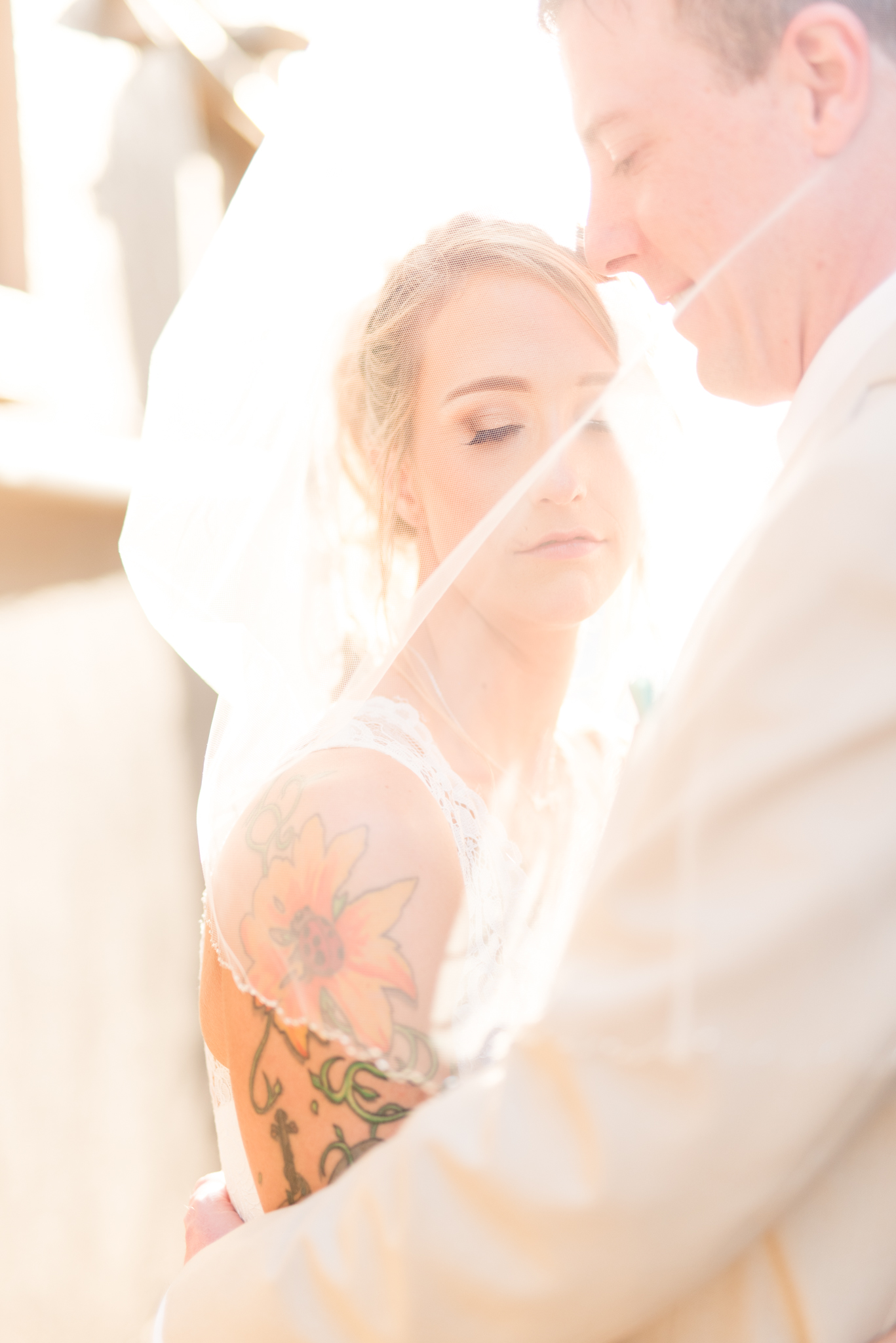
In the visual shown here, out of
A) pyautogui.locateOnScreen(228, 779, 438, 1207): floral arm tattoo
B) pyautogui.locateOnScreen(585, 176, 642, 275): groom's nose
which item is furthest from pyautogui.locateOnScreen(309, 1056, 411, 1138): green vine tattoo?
pyautogui.locateOnScreen(585, 176, 642, 275): groom's nose

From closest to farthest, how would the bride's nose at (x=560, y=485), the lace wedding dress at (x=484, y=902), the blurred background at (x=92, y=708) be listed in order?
1. the lace wedding dress at (x=484, y=902)
2. the bride's nose at (x=560, y=485)
3. the blurred background at (x=92, y=708)

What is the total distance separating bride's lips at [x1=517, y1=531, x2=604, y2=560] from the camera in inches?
46.1

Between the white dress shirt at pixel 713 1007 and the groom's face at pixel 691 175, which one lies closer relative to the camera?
the white dress shirt at pixel 713 1007

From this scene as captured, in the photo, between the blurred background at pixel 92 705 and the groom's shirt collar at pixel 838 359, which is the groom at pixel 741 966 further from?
the blurred background at pixel 92 705

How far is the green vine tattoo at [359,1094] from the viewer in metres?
1.09

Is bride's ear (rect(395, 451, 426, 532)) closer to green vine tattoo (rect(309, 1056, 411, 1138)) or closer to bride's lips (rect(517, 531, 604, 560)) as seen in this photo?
bride's lips (rect(517, 531, 604, 560))

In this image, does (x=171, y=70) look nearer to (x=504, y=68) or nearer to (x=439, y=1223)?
(x=504, y=68)

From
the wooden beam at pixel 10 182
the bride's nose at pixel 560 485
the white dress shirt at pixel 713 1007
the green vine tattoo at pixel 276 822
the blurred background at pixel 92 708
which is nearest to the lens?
the white dress shirt at pixel 713 1007

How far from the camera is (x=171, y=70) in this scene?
181 inches

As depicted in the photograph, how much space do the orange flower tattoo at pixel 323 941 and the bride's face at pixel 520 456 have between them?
0.31 m

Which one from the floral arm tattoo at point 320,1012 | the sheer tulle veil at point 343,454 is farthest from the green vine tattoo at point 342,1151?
the sheer tulle veil at point 343,454

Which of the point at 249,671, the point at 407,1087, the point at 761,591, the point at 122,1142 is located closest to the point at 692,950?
the point at 761,591

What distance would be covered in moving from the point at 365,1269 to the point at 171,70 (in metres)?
4.83

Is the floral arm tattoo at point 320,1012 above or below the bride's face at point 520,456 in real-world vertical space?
below
